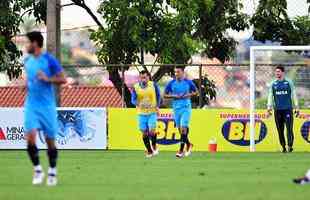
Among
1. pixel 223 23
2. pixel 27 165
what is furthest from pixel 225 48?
pixel 27 165

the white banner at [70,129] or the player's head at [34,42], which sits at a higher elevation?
the player's head at [34,42]

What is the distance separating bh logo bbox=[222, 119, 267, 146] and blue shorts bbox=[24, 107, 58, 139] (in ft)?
48.5

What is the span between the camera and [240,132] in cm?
2934

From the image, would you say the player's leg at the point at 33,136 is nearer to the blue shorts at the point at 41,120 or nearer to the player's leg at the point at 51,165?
the blue shorts at the point at 41,120

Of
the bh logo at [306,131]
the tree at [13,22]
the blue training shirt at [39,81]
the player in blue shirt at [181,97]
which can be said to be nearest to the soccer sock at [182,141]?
the player in blue shirt at [181,97]

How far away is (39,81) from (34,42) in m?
0.56

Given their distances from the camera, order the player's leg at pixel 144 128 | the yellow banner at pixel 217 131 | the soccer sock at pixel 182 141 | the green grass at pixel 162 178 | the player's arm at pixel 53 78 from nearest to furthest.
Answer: the green grass at pixel 162 178, the player's arm at pixel 53 78, the soccer sock at pixel 182 141, the player's leg at pixel 144 128, the yellow banner at pixel 217 131

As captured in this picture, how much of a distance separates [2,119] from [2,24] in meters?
4.73

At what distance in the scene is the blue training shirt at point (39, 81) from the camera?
1490cm

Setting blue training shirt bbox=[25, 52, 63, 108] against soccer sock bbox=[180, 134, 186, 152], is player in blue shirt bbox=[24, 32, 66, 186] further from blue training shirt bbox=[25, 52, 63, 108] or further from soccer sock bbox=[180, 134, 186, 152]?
soccer sock bbox=[180, 134, 186, 152]

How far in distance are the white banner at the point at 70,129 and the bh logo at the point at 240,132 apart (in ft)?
11.4

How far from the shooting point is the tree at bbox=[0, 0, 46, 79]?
109 ft

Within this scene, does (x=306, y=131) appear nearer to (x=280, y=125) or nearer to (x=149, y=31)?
(x=280, y=125)

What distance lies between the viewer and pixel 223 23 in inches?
1341
